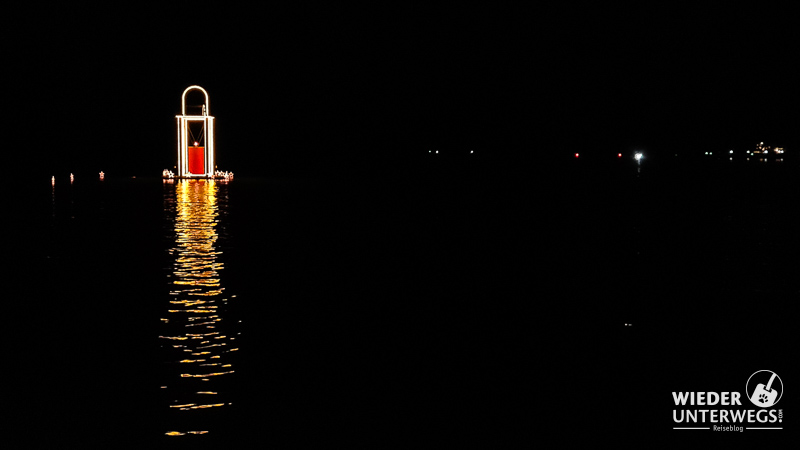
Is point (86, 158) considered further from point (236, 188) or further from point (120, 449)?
point (120, 449)

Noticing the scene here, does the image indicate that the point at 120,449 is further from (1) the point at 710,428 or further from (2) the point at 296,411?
(1) the point at 710,428

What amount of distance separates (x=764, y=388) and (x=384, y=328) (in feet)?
13.0

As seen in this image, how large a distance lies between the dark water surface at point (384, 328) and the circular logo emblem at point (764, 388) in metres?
0.28

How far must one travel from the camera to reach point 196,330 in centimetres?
995

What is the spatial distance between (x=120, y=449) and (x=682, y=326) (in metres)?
6.48

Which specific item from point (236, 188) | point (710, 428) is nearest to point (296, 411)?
point (710, 428)

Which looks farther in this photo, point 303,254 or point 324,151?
point 324,151

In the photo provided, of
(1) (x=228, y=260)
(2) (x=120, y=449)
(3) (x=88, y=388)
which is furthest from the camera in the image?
(1) (x=228, y=260)

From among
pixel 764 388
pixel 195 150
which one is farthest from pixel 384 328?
pixel 195 150

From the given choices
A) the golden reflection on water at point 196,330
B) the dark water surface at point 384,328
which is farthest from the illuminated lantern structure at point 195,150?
the golden reflection on water at point 196,330

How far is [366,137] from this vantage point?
127688 mm

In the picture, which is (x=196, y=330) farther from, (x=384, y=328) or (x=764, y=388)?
(x=764, y=388)

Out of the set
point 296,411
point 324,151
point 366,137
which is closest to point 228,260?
point 296,411

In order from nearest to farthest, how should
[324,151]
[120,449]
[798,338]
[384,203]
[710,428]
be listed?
[120,449], [710,428], [798,338], [384,203], [324,151]
